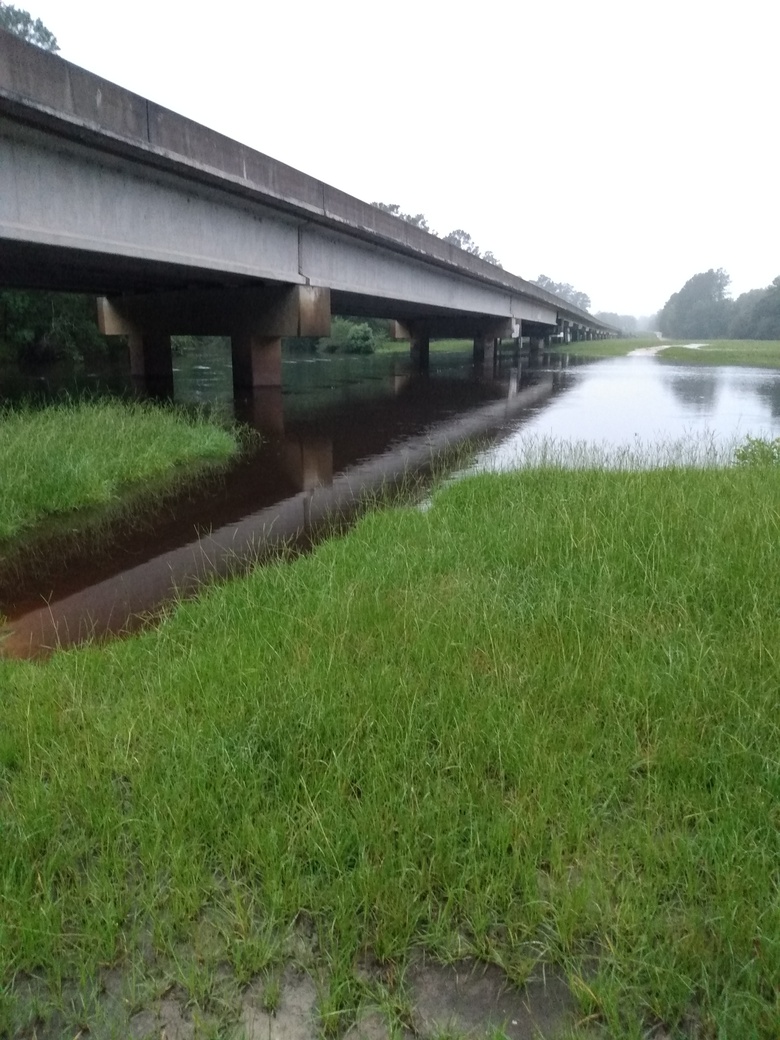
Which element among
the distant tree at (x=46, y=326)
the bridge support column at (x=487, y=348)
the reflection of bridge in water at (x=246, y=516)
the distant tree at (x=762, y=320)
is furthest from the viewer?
the distant tree at (x=762, y=320)

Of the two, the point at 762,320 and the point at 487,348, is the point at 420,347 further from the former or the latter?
the point at 762,320

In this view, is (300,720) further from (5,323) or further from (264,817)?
(5,323)

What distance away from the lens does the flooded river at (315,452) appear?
17.2 feet

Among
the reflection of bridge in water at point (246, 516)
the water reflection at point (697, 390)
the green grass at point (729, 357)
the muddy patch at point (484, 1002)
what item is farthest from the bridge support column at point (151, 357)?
the green grass at point (729, 357)

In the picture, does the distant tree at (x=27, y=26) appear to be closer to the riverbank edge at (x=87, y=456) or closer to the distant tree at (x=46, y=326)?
the distant tree at (x=46, y=326)

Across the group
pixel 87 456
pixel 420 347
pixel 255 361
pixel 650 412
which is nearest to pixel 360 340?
pixel 420 347

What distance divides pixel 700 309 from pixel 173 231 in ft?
388

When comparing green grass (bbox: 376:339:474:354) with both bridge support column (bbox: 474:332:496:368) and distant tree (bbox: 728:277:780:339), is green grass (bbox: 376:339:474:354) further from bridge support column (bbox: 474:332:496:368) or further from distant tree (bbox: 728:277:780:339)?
distant tree (bbox: 728:277:780:339)

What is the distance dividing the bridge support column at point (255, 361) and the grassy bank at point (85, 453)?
559cm

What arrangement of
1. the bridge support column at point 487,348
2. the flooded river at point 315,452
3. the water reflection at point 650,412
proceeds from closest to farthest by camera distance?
the flooded river at point 315,452 → the water reflection at point 650,412 → the bridge support column at point 487,348

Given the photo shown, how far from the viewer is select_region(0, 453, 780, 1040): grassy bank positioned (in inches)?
69.9

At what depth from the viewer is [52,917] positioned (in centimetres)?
191

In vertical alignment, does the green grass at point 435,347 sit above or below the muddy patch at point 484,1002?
above

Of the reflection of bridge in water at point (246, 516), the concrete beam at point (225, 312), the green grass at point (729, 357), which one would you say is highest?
the concrete beam at point (225, 312)
